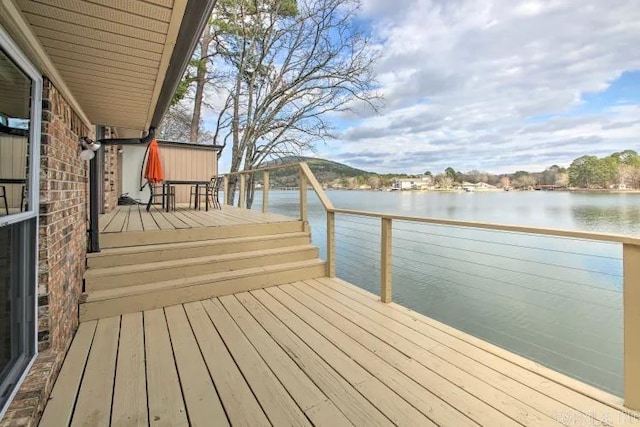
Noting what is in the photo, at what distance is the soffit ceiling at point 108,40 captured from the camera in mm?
1449

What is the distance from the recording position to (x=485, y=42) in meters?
12.8

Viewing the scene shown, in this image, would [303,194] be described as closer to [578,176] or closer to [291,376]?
[291,376]

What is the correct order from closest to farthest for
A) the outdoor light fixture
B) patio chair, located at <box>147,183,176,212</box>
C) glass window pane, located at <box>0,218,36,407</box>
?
glass window pane, located at <box>0,218,36,407</box>, the outdoor light fixture, patio chair, located at <box>147,183,176,212</box>

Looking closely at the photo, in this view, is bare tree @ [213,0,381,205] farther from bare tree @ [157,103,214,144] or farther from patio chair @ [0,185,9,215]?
patio chair @ [0,185,9,215]

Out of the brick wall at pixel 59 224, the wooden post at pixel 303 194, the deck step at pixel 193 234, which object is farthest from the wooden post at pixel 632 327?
the wooden post at pixel 303 194

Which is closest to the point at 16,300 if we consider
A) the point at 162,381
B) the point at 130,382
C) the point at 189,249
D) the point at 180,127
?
the point at 130,382

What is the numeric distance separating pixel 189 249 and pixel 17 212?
2.27m

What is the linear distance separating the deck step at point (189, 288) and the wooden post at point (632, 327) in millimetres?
3010

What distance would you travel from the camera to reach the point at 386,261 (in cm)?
331

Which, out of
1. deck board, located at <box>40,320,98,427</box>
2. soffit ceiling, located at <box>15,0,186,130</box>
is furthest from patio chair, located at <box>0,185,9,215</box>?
deck board, located at <box>40,320,98,427</box>

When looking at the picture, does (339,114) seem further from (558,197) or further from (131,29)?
(131,29)

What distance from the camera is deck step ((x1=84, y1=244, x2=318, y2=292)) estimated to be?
3.10 metres

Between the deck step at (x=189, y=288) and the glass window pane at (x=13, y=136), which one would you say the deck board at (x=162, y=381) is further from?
the glass window pane at (x=13, y=136)

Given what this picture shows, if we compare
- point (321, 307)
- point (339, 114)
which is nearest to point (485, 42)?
point (339, 114)
